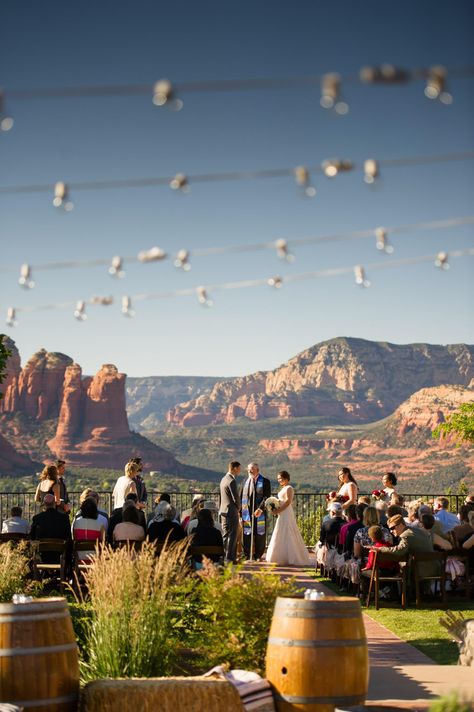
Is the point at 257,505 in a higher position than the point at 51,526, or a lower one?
higher

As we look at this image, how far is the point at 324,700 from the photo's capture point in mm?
5852

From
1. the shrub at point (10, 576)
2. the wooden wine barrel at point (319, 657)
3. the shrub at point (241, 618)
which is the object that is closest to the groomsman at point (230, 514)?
the shrub at point (10, 576)

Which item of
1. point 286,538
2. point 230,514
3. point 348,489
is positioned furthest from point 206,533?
point 286,538

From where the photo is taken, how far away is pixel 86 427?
A: 354 feet

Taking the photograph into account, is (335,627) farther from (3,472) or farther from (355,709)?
(3,472)

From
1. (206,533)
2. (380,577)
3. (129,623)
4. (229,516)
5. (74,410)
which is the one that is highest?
(74,410)

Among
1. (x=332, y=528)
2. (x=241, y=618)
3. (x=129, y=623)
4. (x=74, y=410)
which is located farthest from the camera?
(x=74, y=410)

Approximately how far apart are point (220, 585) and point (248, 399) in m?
139

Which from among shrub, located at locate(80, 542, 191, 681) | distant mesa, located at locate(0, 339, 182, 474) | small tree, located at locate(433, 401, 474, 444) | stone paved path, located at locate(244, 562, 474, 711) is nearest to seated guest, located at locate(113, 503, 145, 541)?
stone paved path, located at locate(244, 562, 474, 711)

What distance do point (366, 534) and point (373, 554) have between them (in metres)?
0.74

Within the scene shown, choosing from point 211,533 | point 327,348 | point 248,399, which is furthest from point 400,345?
point 211,533

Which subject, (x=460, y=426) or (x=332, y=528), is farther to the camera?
(x=460, y=426)

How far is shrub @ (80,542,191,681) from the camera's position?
645 cm

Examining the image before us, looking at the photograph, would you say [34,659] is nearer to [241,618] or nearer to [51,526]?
[241,618]
